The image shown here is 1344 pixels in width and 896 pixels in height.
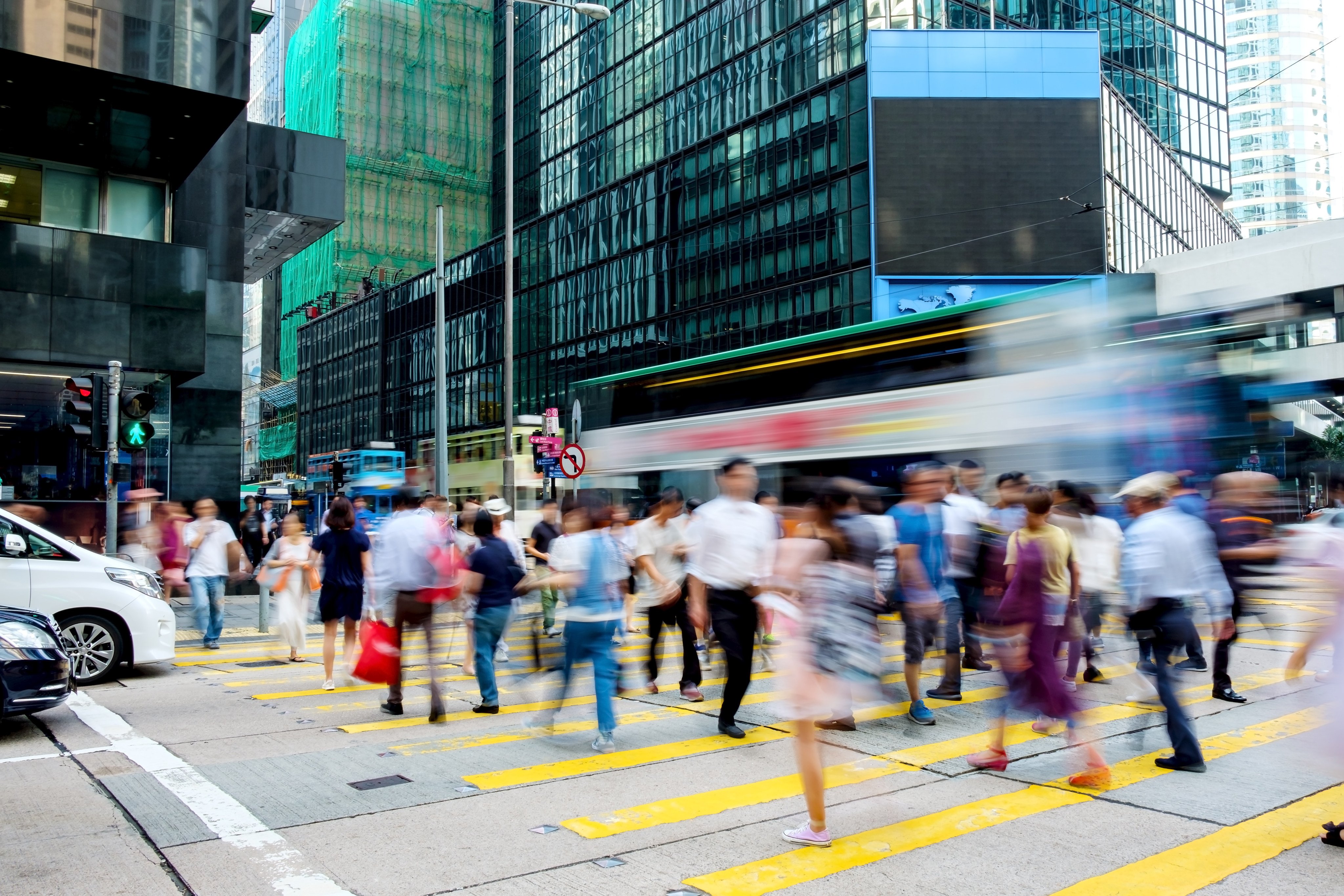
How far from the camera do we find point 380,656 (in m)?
7.77

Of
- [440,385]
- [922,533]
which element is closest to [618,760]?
[922,533]

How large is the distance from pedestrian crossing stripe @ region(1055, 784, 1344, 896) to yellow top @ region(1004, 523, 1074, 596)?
1580 mm

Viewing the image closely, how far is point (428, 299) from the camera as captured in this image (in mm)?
73562

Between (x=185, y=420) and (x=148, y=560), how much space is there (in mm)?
9067

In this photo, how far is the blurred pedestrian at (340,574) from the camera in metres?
9.35

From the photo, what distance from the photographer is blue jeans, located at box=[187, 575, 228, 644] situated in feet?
40.2

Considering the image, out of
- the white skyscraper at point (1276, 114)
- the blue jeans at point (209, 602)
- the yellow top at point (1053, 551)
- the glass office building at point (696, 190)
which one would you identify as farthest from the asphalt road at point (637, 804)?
the white skyscraper at point (1276, 114)

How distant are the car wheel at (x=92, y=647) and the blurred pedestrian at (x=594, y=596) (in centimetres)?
519

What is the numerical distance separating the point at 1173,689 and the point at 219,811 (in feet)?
17.7

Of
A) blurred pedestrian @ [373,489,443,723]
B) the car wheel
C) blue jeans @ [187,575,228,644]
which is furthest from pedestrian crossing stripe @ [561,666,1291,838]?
blue jeans @ [187,575,228,644]

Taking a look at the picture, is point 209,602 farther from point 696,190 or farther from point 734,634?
point 696,190

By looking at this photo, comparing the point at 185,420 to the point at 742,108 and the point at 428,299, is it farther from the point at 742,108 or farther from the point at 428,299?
the point at 428,299

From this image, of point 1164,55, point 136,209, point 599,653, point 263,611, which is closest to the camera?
point 599,653

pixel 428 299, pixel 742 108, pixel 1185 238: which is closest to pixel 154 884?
pixel 742 108
